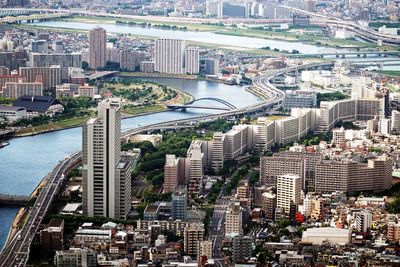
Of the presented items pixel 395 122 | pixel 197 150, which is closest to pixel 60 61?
pixel 395 122

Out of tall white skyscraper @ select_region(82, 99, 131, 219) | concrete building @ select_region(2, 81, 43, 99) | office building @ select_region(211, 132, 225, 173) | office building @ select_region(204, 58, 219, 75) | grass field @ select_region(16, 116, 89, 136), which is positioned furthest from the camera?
office building @ select_region(204, 58, 219, 75)

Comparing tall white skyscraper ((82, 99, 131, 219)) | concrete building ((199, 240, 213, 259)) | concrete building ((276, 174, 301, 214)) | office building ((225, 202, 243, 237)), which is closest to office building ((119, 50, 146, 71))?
concrete building ((276, 174, 301, 214))

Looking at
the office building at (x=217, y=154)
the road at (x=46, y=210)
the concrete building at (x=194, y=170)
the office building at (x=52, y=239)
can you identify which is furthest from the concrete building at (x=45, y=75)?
the office building at (x=52, y=239)

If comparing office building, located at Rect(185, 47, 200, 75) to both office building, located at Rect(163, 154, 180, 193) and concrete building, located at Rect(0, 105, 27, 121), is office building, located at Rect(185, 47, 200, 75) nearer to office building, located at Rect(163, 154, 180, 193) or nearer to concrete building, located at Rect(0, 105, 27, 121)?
concrete building, located at Rect(0, 105, 27, 121)

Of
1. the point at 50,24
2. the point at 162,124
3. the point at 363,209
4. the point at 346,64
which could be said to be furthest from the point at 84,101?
the point at 50,24

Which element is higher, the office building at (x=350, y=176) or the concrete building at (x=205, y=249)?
the office building at (x=350, y=176)

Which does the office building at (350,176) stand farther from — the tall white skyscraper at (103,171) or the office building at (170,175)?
the tall white skyscraper at (103,171)
